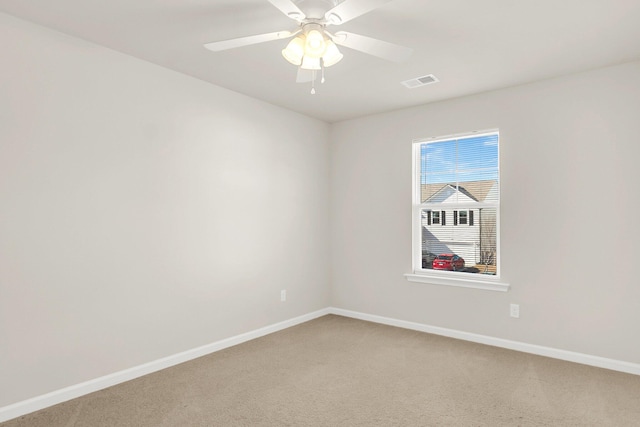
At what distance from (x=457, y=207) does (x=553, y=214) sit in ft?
3.03

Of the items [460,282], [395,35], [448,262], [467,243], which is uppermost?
[395,35]

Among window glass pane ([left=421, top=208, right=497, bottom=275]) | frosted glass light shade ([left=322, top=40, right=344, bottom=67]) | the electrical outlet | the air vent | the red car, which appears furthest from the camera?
the red car

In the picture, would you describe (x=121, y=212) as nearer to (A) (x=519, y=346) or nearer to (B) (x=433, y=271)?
(B) (x=433, y=271)

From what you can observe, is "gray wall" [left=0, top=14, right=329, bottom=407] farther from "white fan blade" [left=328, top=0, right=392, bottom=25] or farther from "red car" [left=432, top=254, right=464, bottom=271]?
"white fan blade" [left=328, top=0, right=392, bottom=25]

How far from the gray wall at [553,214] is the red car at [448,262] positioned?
0.80 feet

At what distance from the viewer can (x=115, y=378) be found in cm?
288

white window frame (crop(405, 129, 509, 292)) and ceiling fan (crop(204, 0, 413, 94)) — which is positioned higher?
ceiling fan (crop(204, 0, 413, 94))

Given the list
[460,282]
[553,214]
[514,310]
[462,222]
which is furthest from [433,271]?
[553,214]

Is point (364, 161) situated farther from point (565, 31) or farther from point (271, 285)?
point (565, 31)

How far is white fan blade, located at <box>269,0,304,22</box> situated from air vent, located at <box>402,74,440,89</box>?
5.84 ft

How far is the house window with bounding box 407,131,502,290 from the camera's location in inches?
153

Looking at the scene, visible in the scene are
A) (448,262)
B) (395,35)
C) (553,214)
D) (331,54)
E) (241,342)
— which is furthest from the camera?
(448,262)

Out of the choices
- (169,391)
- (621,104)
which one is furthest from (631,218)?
(169,391)

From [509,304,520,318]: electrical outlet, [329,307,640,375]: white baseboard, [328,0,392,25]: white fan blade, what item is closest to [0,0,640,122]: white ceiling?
[328,0,392,25]: white fan blade
